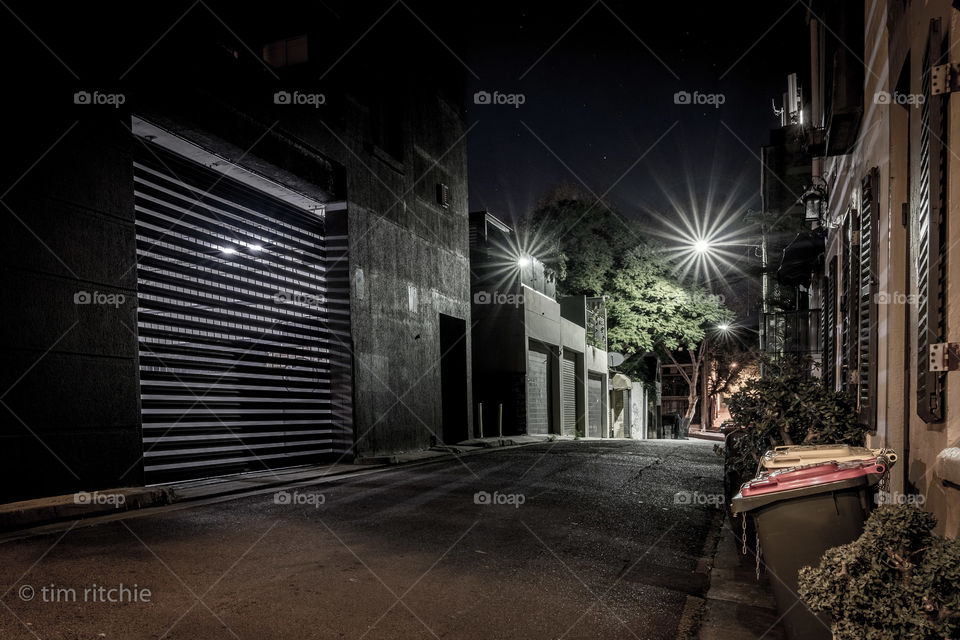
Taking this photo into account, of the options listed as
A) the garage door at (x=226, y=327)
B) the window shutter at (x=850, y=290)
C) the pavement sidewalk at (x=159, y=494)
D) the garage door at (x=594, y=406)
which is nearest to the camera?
the pavement sidewalk at (x=159, y=494)

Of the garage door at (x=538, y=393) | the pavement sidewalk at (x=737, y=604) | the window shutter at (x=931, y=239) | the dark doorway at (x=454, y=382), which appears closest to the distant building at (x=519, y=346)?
the garage door at (x=538, y=393)

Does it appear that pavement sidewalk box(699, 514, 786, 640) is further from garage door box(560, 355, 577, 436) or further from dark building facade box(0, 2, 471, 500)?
garage door box(560, 355, 577, 436)

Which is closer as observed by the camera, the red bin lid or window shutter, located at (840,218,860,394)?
the red bin lid

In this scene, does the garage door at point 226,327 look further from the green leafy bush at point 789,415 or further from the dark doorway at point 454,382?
the green leafy bush at point 789,415

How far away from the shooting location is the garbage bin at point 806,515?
3338 millimetres

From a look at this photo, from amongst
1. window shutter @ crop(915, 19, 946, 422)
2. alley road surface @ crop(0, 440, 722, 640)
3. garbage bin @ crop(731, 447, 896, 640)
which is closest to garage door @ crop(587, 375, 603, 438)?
alley road surface @ crop(0, 440, 722, 640)

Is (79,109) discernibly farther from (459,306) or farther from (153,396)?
(459,306)

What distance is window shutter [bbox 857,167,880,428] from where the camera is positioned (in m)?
6.16

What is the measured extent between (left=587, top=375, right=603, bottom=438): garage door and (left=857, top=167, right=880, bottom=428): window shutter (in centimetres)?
2493

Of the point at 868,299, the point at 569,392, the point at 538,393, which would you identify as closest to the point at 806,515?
the point at 868,299

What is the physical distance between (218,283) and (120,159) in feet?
8.12

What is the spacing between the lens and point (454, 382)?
20047mm

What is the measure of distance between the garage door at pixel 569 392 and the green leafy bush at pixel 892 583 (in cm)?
2506

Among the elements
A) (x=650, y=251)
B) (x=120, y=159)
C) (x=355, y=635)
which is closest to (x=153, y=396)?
(x=120, y=159)
